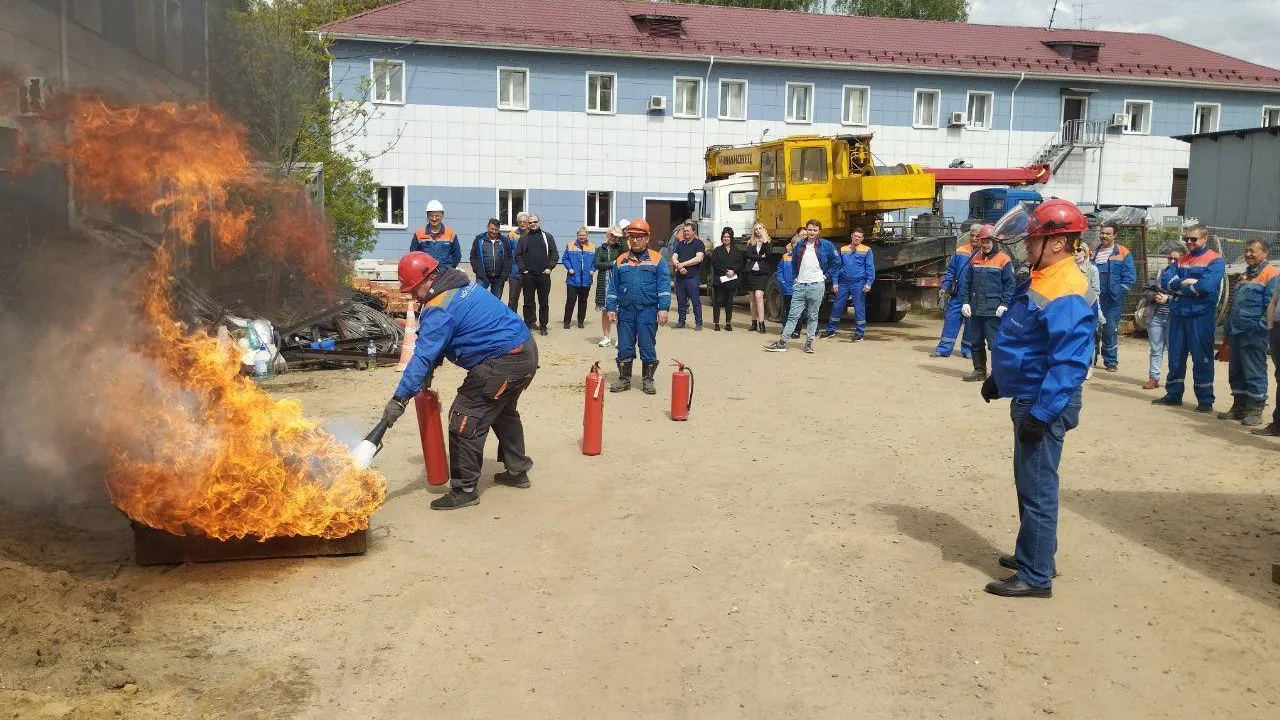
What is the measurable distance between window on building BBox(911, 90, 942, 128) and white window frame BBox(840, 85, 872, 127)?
1681 millimetres

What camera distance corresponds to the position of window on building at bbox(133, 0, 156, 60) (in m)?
8.01

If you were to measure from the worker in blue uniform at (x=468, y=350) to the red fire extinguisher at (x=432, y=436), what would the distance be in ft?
0.48

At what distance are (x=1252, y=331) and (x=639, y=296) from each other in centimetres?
650

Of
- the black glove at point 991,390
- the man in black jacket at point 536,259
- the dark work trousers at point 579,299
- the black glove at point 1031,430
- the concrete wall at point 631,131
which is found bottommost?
the dark work trousers at point 579,299

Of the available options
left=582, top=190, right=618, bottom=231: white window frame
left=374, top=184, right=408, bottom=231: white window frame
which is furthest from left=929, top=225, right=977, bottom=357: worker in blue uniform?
left=374, top=184, right=408, bottom=231: white window frame

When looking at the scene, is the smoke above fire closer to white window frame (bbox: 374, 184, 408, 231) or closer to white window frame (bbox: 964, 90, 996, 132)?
white window frame (bbox: 374, 184, 408, 231)

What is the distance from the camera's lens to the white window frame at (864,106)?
1331 inches

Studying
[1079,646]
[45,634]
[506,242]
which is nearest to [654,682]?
[1079,646]

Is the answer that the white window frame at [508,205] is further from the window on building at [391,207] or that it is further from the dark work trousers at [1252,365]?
the dark work trousers at [1252,365]

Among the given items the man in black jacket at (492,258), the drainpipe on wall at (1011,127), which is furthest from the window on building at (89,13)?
the drainpipe on wall at (1011,127)

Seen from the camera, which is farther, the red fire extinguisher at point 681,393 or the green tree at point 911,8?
the green tree at point 911,8

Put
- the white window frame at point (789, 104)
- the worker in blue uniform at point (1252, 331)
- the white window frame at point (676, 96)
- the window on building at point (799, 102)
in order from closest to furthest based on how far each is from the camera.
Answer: the worker in blue uniform at point (1252, 331), the white window frame at point (676, 96), the white window frame at point (789, 104), the window on building at point (799, 102)

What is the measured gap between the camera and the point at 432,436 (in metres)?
7.55

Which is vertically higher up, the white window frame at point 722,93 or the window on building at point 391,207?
the white window frame at point 722,93
